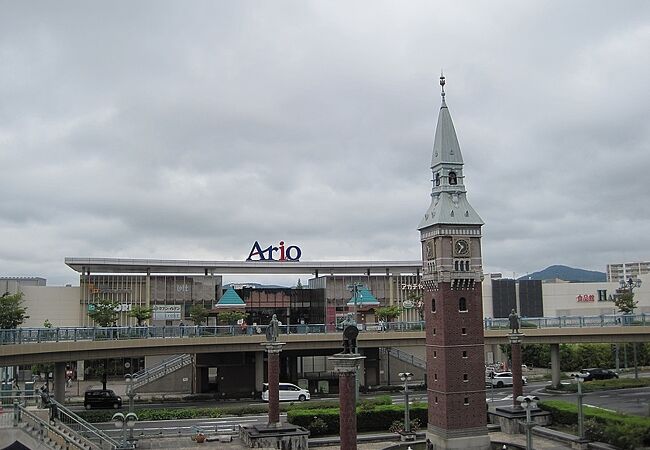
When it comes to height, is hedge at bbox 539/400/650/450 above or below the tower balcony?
below

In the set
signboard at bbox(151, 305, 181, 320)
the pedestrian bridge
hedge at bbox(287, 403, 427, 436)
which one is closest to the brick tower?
hedge at bbox(287, 403, 427, 436)

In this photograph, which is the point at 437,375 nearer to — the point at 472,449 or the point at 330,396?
the point at 472,449

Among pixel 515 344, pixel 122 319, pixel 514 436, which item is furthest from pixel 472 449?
Answer: pixel 122 319

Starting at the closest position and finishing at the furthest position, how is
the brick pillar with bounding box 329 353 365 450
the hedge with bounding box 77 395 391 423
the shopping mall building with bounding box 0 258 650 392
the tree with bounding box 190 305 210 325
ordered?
1. the brick pillar with bounding box 329 353 365 450
2. the hedge with bounding box 77 395 391 423
3. the tree with bounding box 190 305 210 325
4. the shopping mall building with bounding box 0 258 650 392

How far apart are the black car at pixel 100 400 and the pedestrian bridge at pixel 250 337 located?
5.22 m

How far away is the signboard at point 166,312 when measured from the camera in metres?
80.9

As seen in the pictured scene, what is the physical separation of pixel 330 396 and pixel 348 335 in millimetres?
37352

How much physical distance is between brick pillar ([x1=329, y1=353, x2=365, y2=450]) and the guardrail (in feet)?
86.8

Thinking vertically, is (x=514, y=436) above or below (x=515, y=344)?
below

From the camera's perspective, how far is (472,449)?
42.9 metres

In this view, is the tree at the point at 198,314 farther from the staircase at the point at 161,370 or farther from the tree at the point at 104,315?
the tree at the point at 104,315

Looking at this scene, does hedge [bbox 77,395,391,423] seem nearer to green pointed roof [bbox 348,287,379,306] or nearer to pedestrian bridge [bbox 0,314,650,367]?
pedestrian bridge [bbox 0,314,650,367]

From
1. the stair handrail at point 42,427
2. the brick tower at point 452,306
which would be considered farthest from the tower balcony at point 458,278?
the stair handrail at point 42,427

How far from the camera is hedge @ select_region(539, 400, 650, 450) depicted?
3859 cm
